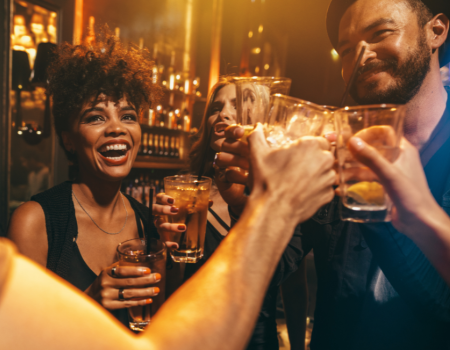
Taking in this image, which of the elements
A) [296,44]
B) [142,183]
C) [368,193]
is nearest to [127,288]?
[368,193]

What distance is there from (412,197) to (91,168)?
5.07 ft

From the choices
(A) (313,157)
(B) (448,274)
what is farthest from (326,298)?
(A) (313,157)

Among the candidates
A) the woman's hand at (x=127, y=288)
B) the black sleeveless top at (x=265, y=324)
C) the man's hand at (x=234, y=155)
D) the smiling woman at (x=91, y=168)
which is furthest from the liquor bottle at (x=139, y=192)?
the man's hand at (x=234, y=155)

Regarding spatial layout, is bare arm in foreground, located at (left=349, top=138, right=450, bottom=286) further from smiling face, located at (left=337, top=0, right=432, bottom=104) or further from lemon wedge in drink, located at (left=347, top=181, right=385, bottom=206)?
smiling face, located at (left=337, top=0, right=432, bottom=104)

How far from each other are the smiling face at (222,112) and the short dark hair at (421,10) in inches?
43.6

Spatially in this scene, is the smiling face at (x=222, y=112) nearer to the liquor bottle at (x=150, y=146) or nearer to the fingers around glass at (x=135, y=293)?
the fingers around glass at (x=135, y=293)

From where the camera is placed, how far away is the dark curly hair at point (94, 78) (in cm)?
175

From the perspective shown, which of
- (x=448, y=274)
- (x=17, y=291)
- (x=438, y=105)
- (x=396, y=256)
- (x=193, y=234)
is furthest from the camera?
(x=438, y=105)

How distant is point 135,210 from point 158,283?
2.68 ft

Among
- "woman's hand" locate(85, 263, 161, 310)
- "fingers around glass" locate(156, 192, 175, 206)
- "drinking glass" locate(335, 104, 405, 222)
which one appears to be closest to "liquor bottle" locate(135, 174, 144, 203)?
"fingers around glass" locate(156, 192, 175, 206)

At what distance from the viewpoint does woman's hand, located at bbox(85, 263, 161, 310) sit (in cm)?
107

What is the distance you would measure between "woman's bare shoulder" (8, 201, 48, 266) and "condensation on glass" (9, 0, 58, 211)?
6.66 feet

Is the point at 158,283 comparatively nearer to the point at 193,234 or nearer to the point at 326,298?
the point at 193,234

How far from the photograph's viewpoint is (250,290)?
58cm
